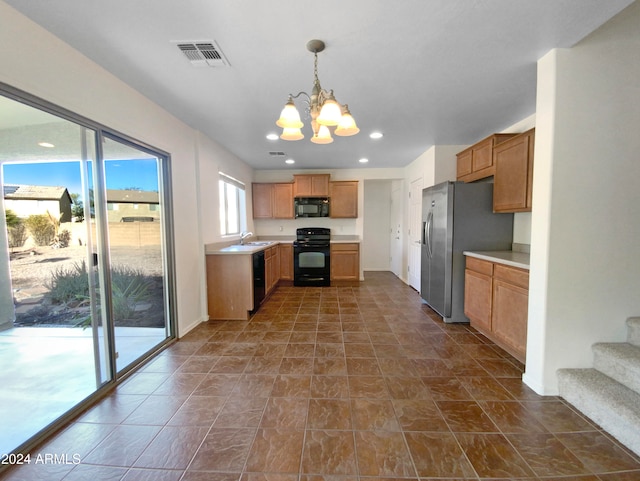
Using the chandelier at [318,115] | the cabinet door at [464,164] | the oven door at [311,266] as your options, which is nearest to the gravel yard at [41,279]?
the chandelier at [318,115]

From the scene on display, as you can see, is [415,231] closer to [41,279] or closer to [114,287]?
[114,287]

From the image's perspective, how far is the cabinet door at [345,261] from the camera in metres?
5.37

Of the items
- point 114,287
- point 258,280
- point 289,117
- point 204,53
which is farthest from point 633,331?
point 114,287

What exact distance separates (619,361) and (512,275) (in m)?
0.82

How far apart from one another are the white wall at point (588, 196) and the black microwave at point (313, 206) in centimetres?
389

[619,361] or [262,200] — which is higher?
[262,200]

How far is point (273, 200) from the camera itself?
5543mm

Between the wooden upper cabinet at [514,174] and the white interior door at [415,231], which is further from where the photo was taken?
the white interior door at [415,231]

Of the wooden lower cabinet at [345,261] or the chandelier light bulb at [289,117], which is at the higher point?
the chandelier light bulb at [289,117]

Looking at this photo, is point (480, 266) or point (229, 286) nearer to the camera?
point (480, 266)

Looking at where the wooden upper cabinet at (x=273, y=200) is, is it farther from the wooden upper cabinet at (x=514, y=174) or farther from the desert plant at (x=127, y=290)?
the wooden upper cabinet at (x=514, y=174)

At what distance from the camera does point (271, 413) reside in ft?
5.65

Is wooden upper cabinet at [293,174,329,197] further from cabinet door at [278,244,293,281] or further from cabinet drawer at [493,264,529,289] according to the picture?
cabinet drawer at [493,264,529,289]

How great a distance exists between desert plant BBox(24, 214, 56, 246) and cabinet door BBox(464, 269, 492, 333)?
3652mm
